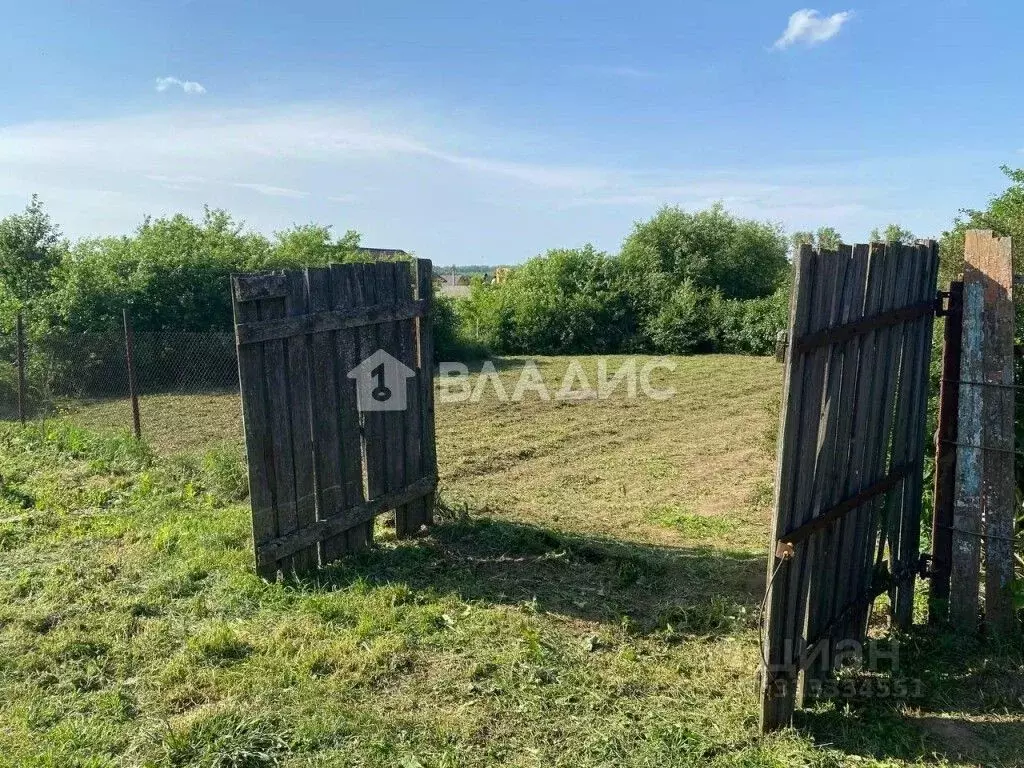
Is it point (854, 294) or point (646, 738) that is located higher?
point (854, 294)

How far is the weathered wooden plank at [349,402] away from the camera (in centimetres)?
500

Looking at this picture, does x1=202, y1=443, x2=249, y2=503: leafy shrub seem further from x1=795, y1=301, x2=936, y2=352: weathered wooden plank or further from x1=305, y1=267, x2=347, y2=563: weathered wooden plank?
x1=795, y1=301, x2=936, y2=352: weathered wooden plank

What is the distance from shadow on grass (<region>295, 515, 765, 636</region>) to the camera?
14.1ft

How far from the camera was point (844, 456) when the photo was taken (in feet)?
11.0

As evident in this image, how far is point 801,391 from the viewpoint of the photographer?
2914 millimetres

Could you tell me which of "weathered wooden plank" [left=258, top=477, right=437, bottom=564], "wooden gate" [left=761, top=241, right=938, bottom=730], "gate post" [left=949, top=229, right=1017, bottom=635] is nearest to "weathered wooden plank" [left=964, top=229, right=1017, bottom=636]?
"gate post" [left=949, top=229, right=1017, bottom=635]

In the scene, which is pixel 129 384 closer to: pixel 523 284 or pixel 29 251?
pixel 29 251

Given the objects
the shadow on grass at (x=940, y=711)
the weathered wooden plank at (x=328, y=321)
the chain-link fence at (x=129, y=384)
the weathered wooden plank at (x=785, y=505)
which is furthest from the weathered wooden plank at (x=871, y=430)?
the chain-link fence at (x=129, y=384)

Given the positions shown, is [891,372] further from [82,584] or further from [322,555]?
[82,584]

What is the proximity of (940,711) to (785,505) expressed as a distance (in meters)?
1.27

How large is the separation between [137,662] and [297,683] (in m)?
0.88

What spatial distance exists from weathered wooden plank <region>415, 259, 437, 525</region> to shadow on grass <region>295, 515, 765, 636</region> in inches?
16.8

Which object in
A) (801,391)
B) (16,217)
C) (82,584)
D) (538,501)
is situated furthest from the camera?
(16,217)

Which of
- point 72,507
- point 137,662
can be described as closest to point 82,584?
point 137,662
